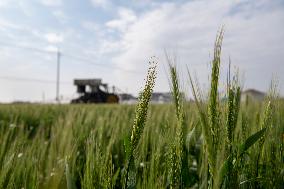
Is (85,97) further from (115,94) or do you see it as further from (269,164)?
(269,164)

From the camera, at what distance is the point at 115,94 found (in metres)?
31.9

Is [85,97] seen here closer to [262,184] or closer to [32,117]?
[32,117]

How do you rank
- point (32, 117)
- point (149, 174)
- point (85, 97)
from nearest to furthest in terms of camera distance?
point (149, 174), point (32, 117), point (85, 97)

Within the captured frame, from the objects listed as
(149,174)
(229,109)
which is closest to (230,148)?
(229,109)

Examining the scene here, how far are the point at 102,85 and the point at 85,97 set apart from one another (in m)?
1.63

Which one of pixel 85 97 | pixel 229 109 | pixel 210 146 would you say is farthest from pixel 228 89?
pixel 85 97

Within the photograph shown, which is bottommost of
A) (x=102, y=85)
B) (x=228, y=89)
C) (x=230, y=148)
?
(x=230, y=148)

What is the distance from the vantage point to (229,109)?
2.97 ft

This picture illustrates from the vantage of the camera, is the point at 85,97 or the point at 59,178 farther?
the point at 85,97

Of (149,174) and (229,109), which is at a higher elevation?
(229,109)

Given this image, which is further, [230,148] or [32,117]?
[32,117]

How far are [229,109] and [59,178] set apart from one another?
0.39 metres

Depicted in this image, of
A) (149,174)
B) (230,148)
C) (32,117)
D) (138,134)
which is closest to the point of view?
(138,134)

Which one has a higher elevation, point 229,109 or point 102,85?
point 102,85
